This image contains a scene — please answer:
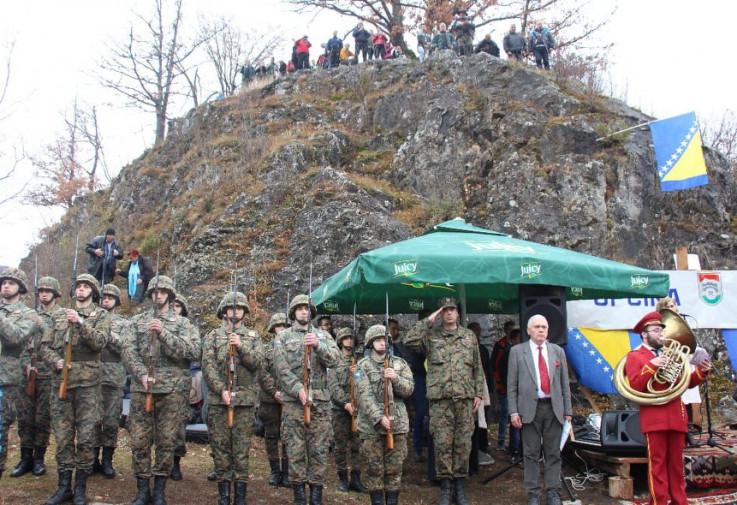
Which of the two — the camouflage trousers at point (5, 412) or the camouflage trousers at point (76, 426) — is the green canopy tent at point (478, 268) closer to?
the camouflage trousers at point (76, 426)

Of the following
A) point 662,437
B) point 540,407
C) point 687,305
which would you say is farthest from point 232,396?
point 687,305

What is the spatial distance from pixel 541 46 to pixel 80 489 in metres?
18.3

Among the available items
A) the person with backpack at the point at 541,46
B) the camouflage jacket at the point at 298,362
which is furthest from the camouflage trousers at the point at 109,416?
the person with backpack at the point at 541,46

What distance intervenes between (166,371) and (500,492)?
427 cm

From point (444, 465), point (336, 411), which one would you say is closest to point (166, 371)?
point (336, 411)

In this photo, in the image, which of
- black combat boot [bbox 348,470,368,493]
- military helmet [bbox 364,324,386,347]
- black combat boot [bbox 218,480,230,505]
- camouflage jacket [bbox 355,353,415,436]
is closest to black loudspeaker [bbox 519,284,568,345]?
camouflage jacket [bbox 355,353,415,436]

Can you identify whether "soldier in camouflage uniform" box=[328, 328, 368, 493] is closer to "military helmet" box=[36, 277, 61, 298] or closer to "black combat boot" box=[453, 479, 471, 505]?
"black combat boot" box=[453, 479, 471, 505]

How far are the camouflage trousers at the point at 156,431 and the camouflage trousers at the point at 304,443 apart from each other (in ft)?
3.76

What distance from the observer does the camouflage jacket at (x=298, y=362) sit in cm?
739

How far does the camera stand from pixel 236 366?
7.61 m

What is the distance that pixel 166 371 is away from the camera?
7320mm

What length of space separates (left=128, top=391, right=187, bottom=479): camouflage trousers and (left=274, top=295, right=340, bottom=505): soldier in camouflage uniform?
3.69 feet

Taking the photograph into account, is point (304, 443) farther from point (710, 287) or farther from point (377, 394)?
point (710, 287)

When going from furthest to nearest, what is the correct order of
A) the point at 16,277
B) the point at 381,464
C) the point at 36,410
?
the point at 36,410 → the point at 16,277 → the point at 381,464
